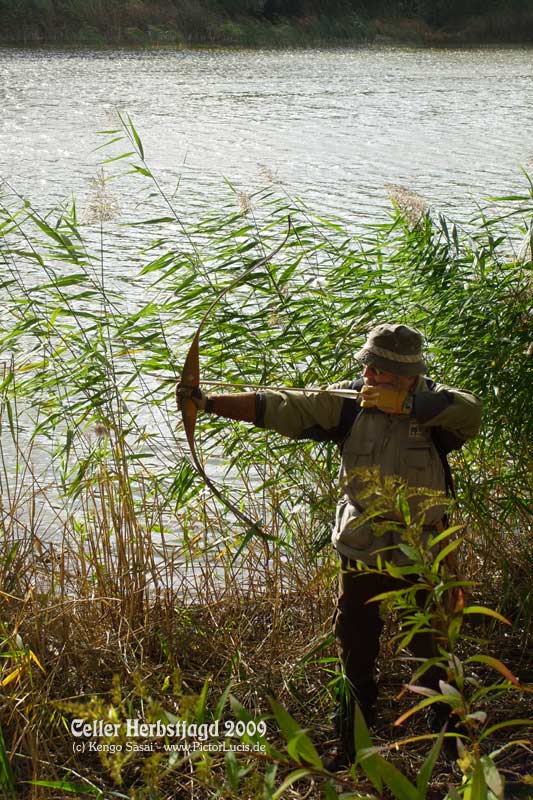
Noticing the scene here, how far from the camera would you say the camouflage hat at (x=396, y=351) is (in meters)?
2.89

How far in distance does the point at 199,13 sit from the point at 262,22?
3.05 metres

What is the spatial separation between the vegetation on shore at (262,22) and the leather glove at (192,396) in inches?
1159

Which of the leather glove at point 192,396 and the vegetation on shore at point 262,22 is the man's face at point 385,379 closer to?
the leather glove at point 192,396

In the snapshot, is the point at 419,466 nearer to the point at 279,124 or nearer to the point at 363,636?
the point at 363,636

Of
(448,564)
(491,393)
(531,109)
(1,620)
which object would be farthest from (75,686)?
(531,109)

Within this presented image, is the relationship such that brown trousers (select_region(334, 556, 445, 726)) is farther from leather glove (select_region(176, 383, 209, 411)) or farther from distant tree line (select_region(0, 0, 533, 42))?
distant tree line (select_region(0, 0, 533, 42))

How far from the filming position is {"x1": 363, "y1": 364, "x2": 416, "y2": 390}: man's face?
9.62 ft

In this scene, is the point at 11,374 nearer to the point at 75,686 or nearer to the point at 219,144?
the point at 75,686

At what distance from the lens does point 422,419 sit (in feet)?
9.59

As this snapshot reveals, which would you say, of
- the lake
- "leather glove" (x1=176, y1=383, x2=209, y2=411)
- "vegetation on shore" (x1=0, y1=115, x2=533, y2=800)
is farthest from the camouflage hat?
the lake

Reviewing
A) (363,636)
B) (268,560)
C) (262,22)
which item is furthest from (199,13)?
(363,636)

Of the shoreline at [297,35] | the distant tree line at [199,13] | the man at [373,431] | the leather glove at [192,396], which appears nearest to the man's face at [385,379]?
the man at [373,431]

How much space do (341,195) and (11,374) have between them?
9.14m

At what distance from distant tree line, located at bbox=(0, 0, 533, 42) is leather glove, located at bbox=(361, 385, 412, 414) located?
29511mm
